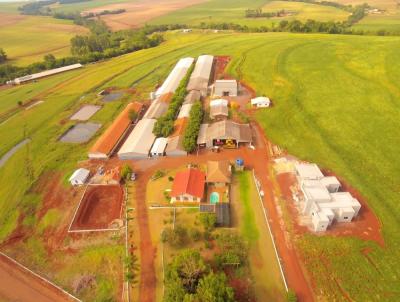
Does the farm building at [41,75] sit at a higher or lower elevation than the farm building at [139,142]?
lower

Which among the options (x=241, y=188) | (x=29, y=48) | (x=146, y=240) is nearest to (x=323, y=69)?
(x=241, y=188)

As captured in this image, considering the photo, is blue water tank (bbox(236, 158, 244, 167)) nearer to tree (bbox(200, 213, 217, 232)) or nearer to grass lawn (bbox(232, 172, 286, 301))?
grass lawn (bbox(232, 172, 286, 301))

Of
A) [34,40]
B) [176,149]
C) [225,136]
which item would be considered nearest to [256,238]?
[225,136]

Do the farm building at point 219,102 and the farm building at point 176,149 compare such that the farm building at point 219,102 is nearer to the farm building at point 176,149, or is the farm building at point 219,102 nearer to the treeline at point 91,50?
the farm building at point 176,149

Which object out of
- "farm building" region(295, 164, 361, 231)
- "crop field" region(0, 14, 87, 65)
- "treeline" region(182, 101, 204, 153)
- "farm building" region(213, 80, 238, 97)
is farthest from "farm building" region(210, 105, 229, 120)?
"crop field" region(0, 14, 87, 65)

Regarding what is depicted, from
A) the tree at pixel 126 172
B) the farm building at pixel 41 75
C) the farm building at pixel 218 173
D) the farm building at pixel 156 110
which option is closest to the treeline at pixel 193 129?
the farm building at pixel 218 173

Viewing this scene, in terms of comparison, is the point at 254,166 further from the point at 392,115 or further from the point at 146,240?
the point at 392,115
